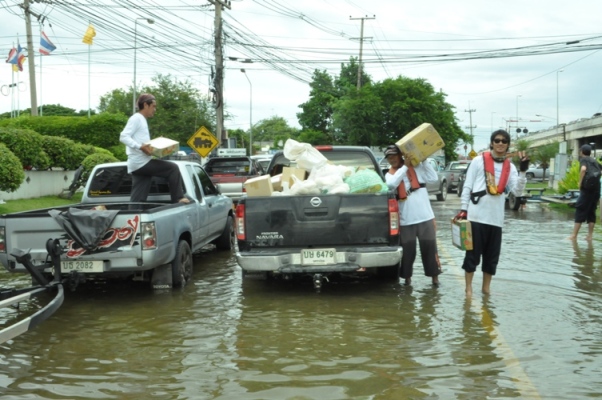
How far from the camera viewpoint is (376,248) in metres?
8.59

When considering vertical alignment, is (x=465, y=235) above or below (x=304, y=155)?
below

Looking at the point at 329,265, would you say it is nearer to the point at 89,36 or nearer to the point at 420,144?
the point at 420,144

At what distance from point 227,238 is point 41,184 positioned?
17.3 m

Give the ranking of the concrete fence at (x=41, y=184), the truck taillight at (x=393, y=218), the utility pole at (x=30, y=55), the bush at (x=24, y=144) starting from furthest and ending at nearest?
the utility pole at (x=30, y=55) < the concrete fence at (x=41, y=184) < the bush at (x=24, y=144) < the truck taillight at (x=393, y=218)

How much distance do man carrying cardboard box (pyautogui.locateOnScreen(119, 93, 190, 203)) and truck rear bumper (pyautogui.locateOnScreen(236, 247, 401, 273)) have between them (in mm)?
1961

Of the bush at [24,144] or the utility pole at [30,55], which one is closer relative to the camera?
the bush at [24,144]

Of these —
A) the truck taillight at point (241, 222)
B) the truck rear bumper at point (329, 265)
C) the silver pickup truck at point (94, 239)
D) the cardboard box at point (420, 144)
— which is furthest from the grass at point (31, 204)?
the cardboard box at point (420, 144)

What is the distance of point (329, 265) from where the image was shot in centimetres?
852

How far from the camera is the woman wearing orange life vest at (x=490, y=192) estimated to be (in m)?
8.43

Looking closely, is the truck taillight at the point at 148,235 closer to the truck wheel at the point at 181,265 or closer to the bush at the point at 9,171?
the truck wheel at the point at 181,265

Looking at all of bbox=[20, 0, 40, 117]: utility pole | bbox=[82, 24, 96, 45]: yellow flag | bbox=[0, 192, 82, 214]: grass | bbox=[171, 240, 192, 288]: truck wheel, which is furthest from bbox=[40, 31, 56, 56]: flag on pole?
bbox=[171, 240, 192, 288]: truck wheel

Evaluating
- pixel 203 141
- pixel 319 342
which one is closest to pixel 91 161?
pixel 203 141

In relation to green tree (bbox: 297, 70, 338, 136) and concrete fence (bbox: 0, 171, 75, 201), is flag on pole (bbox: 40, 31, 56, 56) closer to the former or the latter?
concrete fence (bbox: 0, 171, 75, 201)

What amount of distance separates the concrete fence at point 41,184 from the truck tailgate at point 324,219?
1840cm
